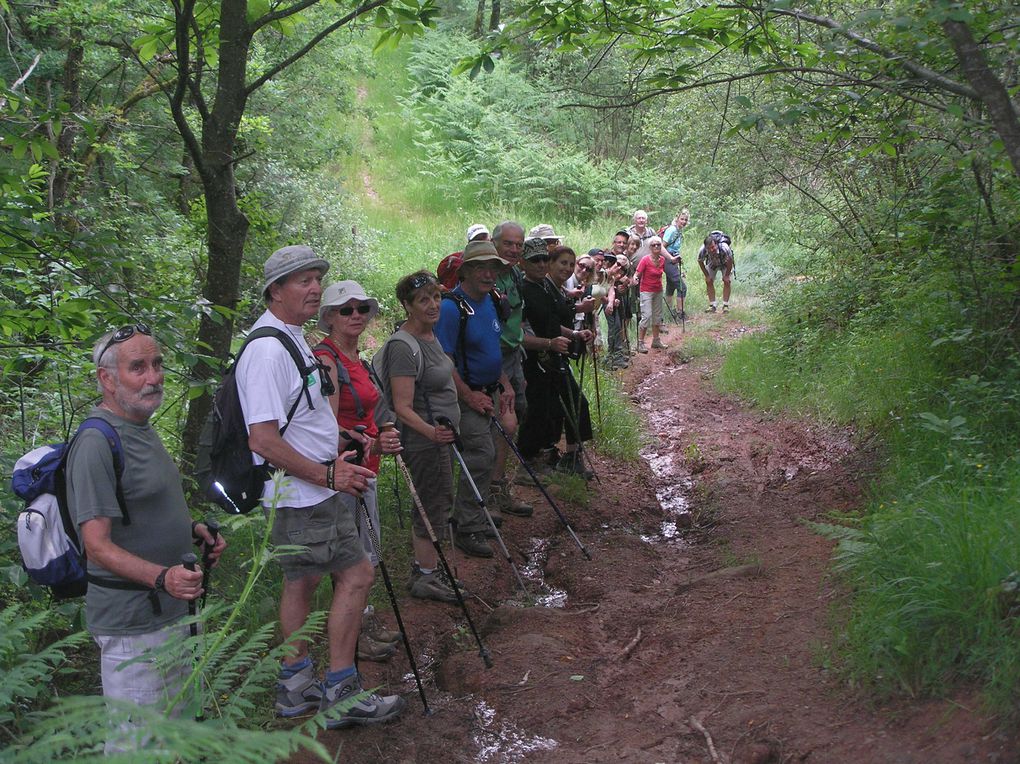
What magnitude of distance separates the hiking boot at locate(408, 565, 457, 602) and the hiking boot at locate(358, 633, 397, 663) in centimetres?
59

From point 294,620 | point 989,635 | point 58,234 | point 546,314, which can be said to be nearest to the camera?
point 989,635

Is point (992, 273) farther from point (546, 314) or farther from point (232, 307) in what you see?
point (232, 307)

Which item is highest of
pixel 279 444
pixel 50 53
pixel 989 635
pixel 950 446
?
pixel 50 53

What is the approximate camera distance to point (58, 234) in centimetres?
468

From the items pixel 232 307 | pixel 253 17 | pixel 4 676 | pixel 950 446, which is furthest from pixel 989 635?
pixel 253 17

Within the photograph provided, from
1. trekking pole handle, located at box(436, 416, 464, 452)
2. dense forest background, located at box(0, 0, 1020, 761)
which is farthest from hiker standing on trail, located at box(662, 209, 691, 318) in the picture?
trekking pole handle, located at box(436, 416, 464, 452)

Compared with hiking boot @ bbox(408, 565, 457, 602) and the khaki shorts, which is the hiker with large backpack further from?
the khaki shorts

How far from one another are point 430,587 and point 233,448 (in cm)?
218

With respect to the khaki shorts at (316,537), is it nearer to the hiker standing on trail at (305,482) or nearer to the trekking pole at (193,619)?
the hiker standing on trail at (305,482)

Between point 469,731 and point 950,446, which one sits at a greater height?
point 950,446

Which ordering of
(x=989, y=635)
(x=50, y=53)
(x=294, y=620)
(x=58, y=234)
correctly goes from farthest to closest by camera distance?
(x=50, y=53)
(x=58, y=234)
(x=294, y=620)
(x=989, y=635)

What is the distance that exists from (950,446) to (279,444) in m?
3.98

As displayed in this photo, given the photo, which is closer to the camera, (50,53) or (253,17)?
(253,17)

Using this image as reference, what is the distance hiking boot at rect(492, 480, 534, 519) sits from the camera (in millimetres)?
7410
